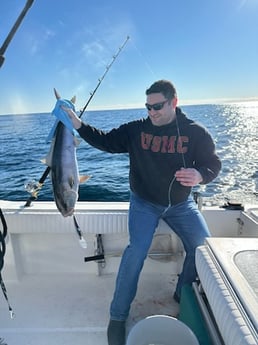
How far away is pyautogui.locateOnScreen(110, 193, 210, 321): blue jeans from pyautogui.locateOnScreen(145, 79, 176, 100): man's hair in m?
0.77

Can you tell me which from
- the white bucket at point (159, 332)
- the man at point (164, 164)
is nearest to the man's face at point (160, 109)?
the man at point (164, 164)

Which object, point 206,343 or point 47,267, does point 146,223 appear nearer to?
point 206,343

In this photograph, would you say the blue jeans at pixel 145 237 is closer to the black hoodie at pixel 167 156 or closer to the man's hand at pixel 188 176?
the black hoodie at pixel 167 156

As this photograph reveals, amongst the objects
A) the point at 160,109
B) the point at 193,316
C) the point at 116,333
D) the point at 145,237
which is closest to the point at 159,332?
the point at 193,316

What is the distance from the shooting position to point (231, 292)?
116 cm

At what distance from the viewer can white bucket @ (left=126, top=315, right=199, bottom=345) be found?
1.42 meters

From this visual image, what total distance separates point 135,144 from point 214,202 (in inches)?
39.6

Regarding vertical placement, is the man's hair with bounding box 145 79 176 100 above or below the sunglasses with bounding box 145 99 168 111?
above

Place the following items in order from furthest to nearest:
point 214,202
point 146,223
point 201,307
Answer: point 214,202, point 146,223, point 201,307

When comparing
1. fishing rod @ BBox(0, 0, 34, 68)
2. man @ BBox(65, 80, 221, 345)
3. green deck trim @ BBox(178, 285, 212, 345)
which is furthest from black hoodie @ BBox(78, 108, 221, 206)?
fishing rod @ BBox(0, 0, 34, 68)

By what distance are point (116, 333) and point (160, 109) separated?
1.52 meters

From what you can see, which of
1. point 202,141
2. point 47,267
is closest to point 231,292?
point 202,141

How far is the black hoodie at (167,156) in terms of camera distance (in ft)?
6.97

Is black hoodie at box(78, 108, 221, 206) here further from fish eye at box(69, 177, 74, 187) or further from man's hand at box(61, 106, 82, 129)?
fish eye at box(69, 177, 74, 187)
